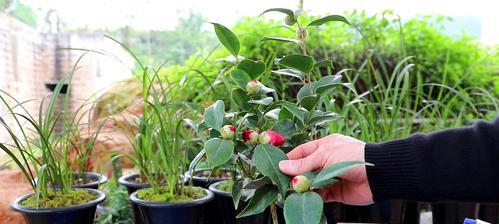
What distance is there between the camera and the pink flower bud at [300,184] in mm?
470

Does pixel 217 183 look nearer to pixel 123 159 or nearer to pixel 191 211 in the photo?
pixel 191 211

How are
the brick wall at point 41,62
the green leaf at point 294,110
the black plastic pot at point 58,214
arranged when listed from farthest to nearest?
the brick wall at point 41,62 < the black plastic pot at point 58,214 < the green leaf at point 294,110

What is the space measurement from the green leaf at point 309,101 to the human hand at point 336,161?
5cm

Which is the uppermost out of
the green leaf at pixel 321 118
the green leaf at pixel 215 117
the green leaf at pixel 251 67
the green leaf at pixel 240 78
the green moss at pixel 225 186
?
the green leaf at pixel 251 67

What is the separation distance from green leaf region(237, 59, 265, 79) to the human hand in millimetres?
118

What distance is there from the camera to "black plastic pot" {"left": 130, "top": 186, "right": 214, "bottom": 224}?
833 millimetres

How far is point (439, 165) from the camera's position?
1.96ft

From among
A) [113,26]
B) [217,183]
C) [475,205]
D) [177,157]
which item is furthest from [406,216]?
[113,26]

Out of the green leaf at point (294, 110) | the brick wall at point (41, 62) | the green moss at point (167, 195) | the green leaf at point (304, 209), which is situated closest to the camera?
the green leaf at point (304, 209)

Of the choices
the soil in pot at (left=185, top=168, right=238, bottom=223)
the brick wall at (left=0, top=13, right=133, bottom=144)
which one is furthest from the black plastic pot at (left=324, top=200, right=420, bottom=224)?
the brick wall at (left=0, top=13, right=133, bottom=144)

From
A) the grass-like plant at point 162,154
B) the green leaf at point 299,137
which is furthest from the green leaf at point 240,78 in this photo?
the grass-like plant at point 162,154

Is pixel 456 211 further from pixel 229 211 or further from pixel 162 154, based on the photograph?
pixel 162 154

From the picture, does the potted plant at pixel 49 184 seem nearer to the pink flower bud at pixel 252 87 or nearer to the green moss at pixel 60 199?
the green moss at pixel 60 199

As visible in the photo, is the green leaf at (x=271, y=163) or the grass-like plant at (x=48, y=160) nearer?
the green leaf at (x=271, y=163)
